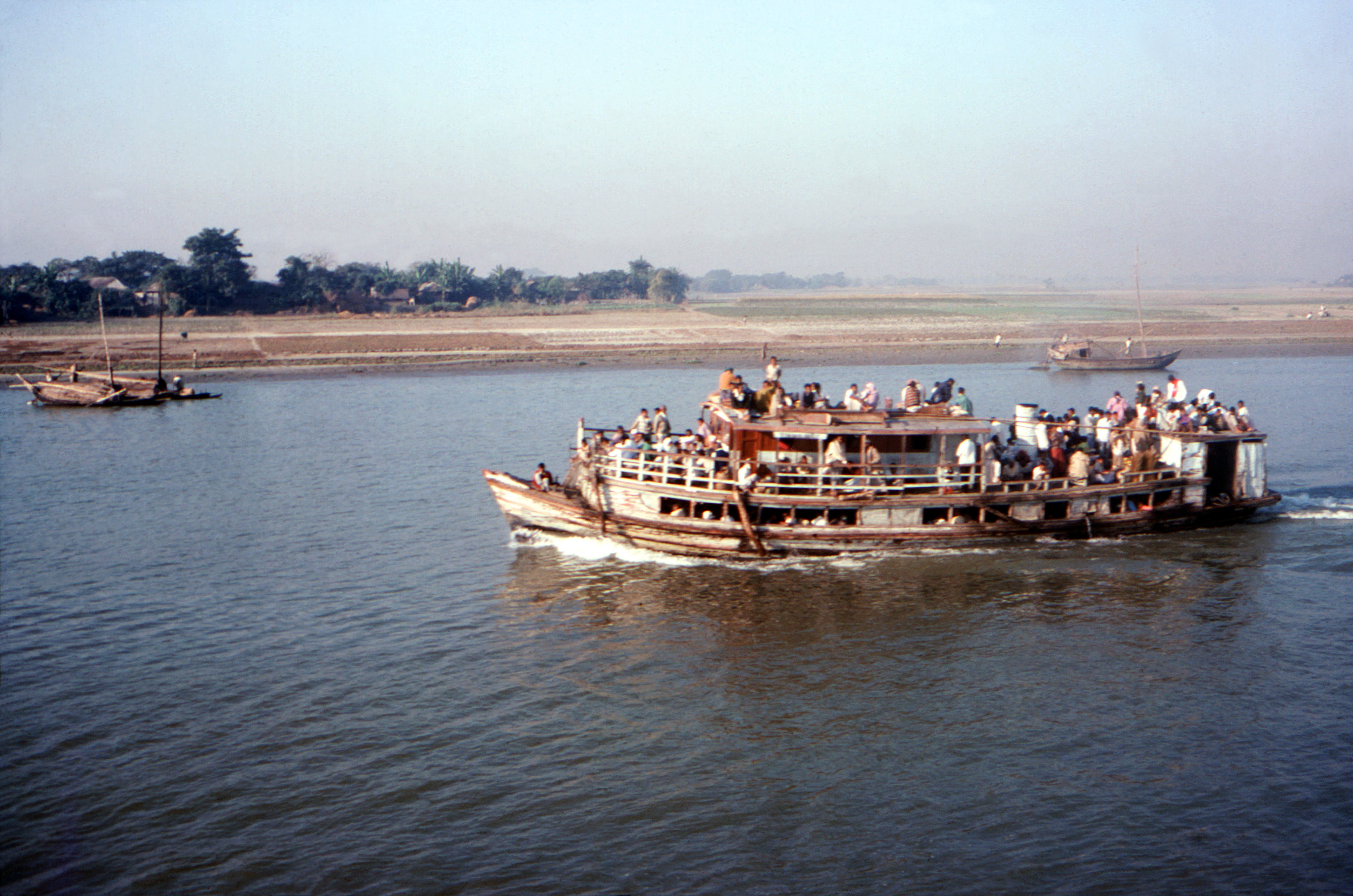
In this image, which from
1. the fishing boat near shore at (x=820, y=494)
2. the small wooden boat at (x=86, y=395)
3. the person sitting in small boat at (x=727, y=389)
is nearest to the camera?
the fishing boat near shore at (x=820, y=494)

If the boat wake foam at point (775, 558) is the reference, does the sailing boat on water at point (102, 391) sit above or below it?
above

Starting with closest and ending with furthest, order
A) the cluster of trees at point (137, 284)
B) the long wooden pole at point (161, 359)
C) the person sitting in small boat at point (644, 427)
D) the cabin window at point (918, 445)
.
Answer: the cabin window at point (918, 445), the person sitting in small boat at point (644, 427), the long wooden pole at point (161, 359), the cluster of trees at point (137, 284)

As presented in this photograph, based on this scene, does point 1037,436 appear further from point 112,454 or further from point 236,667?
point 112,454

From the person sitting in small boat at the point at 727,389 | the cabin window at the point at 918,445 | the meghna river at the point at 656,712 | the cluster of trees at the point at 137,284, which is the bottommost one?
the meghna river at the point at 656,712

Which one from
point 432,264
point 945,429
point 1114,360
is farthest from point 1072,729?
point 432,264

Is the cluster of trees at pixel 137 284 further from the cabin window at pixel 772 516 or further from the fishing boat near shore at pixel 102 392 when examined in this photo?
the cabin window at pixel 772 516

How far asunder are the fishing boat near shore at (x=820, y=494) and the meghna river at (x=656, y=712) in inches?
26.5

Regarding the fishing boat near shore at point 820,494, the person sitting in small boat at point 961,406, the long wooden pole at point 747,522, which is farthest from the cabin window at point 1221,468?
the long wooden pole at point 747,522

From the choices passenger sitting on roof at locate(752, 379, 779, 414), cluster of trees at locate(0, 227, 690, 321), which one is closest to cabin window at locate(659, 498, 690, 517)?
passenger sitting on roof at locate(752, 379, 779, 414)

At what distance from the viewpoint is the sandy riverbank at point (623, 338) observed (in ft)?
222

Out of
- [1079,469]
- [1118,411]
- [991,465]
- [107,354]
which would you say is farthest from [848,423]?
[107,354]

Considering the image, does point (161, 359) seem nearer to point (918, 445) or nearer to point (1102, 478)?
point (918, 445)

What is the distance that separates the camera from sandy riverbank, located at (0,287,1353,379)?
222 feet

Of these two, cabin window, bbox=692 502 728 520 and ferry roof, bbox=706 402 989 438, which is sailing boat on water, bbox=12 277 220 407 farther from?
ferry roof, bbox=706 402 989 438
